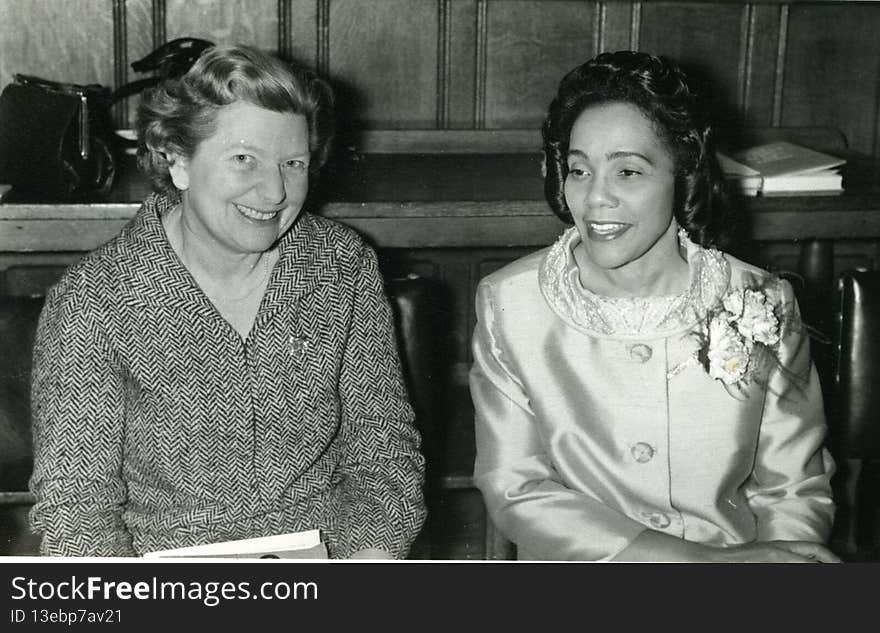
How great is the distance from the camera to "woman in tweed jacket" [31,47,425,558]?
188 cm

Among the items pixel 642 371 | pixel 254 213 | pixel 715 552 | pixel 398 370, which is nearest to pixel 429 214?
pixel 398 370

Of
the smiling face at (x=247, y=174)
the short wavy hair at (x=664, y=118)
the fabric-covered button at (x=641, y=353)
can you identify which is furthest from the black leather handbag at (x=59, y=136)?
the fabric-covered button at (x=641, y=353)

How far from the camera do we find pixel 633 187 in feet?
6.07

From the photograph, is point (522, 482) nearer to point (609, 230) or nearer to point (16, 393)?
point (609, 230)

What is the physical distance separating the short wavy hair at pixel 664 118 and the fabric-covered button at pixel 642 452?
0.37 meters

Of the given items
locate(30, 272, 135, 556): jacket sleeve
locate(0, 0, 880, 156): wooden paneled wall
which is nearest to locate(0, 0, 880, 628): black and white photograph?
locate(30, 272, 135, 556): jacket sleeve

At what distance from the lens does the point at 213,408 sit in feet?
6.34

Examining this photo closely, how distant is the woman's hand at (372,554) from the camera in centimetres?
193

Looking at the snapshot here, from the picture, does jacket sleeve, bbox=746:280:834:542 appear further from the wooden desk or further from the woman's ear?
the woman's ear

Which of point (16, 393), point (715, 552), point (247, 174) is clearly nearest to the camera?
point (715, 552)

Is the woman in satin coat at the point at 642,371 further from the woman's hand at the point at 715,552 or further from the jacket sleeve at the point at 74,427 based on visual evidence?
the jacket sleeve at the point at 74,427

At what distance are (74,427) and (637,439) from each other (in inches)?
35.0
